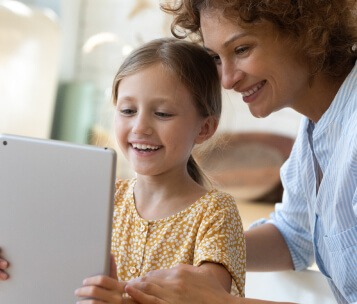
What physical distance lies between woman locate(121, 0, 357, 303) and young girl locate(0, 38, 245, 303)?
0.08 meters

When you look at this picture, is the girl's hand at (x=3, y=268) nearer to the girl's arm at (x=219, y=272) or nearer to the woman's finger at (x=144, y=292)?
the woman's finger at (x=144, y=292)

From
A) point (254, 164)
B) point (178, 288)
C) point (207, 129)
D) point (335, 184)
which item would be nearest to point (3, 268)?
point (178, 288)

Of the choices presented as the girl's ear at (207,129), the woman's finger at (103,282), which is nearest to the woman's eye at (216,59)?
the girl's ear at (207,129)

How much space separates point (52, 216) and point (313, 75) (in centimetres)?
61

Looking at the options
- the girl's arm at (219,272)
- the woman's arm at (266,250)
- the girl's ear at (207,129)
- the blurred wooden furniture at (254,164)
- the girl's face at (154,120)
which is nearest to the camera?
the girl's arm at (219,272)

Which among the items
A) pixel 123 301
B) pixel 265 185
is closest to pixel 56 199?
pixel 123 301

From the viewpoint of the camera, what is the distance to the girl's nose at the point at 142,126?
1.20 m

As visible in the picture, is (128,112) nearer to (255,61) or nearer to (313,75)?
(255,61)

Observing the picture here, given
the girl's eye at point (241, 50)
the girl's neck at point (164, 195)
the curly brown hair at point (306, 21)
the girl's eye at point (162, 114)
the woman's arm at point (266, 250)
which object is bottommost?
the woman's arm at point (266, 250)

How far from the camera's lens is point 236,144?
4027mm

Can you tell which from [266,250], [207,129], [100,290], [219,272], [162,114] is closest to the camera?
[100,290]

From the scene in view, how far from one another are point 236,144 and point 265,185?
0.28 meters

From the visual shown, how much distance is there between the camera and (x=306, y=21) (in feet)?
4.27

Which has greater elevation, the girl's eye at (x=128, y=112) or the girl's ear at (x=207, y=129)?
the girl's eye at (x=128, y=112)
